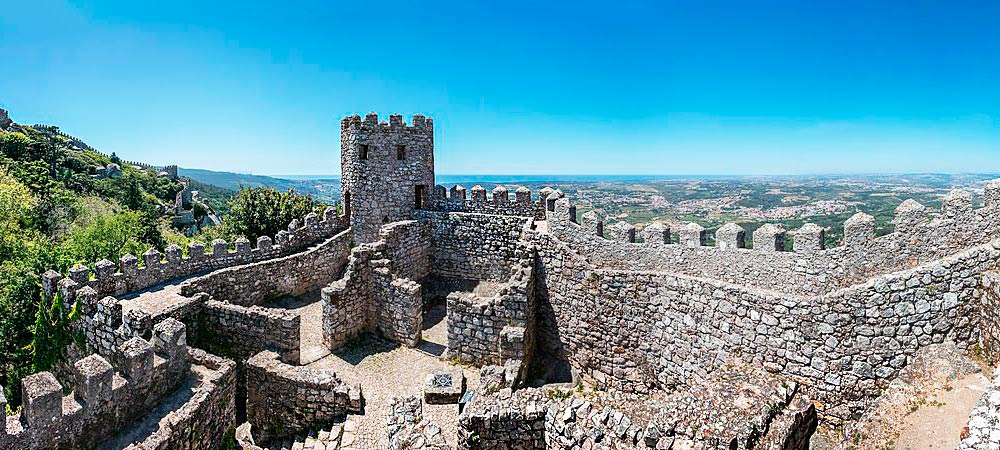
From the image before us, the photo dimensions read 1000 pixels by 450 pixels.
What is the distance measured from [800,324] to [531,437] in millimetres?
4759

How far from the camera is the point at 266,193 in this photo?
21812 mm

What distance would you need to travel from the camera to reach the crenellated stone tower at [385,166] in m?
15.1

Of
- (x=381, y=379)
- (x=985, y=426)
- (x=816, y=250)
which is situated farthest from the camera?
(x=381, y=379)

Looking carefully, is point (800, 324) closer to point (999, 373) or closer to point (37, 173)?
point (999, 373)

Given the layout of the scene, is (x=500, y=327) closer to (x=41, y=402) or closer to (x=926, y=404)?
(x=926, y=404)

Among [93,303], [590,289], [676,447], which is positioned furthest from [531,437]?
[93,303]

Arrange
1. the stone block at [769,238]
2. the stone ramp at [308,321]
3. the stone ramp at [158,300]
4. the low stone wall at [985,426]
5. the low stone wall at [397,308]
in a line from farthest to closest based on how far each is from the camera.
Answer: the low stone wall at [397,308]
the stone ramp at [308,321]
the stone ramp at [158,300]
the stone block at [769,238]
the low stone wall at [985,426]

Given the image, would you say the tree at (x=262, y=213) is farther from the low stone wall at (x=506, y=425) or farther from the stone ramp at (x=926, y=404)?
the stone ramp at (x=926, y=404)

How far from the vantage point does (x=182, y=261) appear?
13.5m

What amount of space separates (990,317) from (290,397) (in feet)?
38.3

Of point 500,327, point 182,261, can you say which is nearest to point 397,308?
point 500,327

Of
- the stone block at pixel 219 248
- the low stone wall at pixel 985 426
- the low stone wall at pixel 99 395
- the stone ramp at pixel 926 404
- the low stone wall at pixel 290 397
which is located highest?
the stone block at pixel 219 248

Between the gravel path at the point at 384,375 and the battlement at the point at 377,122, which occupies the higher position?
the battlement at the point at 377,122

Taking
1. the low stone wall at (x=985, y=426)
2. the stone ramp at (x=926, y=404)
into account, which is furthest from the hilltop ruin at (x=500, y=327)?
the stone ramp at (x=926, y=404)
